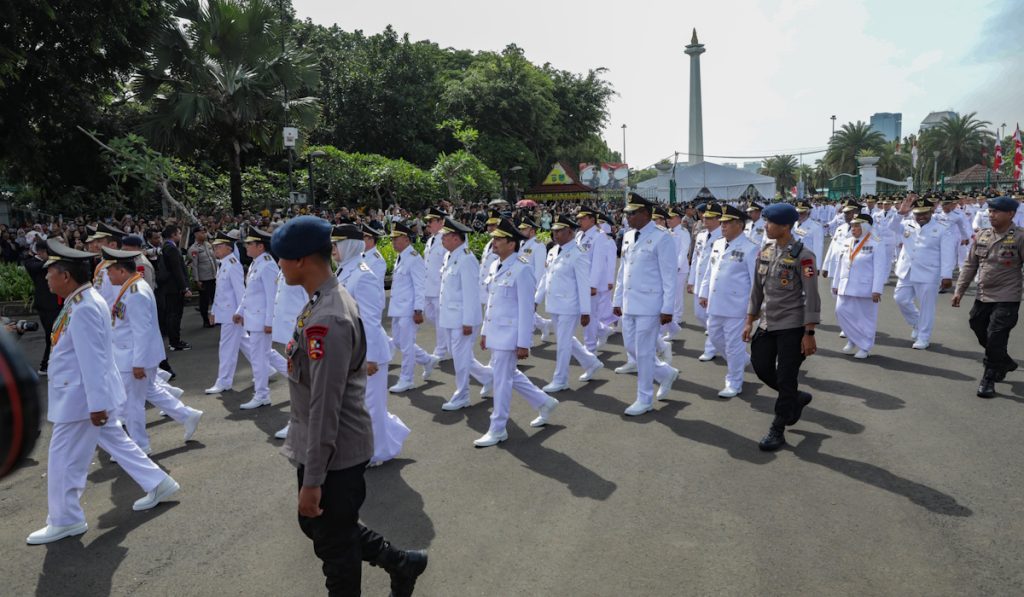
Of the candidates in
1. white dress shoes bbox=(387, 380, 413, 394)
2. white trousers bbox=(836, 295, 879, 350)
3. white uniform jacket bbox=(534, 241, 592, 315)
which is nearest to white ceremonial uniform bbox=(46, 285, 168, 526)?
white dress shoes bbox=(387, 380, 413, 394)

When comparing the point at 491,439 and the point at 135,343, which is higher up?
the point at 135,343

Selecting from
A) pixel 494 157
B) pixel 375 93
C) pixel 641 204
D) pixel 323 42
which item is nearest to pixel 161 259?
pixel 641 204

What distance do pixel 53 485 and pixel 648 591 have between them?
3.75 m

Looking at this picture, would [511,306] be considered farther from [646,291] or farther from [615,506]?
[615,506]

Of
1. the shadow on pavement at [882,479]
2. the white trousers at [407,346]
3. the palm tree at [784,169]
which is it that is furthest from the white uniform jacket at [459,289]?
the palm tree at [784,169]

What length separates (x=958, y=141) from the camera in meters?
56.8

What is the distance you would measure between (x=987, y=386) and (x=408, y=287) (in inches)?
246

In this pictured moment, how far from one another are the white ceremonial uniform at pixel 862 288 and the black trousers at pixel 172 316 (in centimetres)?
994

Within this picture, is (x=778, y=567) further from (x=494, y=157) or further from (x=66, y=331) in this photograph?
(x=494, y=157)

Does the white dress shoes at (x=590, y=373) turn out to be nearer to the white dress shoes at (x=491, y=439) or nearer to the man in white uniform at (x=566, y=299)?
the man in white uniform at (x=566, y=299)

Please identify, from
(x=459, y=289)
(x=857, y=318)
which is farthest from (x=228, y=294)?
(x=857, y=318)

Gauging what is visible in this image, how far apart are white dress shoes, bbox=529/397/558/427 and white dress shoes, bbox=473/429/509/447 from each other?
504mm

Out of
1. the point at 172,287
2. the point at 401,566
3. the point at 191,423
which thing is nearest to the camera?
the point at 401,566

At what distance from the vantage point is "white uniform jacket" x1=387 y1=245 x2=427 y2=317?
8.20 meters
